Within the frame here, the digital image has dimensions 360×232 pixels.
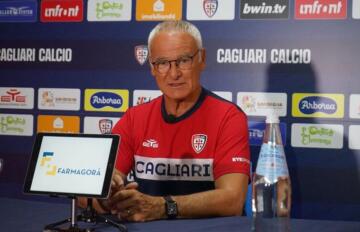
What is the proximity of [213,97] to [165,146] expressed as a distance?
29cm

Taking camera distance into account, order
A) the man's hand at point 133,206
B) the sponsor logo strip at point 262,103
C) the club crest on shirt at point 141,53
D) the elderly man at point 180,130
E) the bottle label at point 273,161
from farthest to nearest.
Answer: the club crest on shirt at point 141,53 < the sponsor logo strip at point 262,103 < the elderly man at point 180,130 < the man's hand at point 133,206 < the bottle label at point 273,161

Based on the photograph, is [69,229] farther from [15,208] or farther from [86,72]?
[86,72]

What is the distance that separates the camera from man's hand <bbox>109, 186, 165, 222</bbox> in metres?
1.43

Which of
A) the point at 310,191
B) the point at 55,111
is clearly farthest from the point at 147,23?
the point at 310,191

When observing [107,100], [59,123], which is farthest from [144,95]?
[59,123]

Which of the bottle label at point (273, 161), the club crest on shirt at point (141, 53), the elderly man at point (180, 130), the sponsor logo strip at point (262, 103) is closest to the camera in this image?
the bottle label at point (273, 161)

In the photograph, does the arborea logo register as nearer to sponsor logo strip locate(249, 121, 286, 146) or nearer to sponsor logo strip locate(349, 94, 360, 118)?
sponsor logo strip locate(249, 121, 286, 146)

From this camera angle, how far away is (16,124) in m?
3.36

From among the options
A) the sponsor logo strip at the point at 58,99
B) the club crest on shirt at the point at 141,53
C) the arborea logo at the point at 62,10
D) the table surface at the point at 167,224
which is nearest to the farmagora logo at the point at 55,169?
the table surface at the point at 167,224

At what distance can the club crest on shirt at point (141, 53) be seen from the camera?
3137mm

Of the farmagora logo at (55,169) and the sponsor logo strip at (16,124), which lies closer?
the farmagora logo at (55,169)

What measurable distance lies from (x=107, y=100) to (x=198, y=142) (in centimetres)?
130

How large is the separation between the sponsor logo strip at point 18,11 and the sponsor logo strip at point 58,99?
492 millimetres

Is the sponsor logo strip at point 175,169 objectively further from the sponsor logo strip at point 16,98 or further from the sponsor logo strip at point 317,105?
the sponsor logo strip at point 16,98
